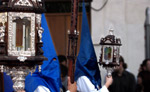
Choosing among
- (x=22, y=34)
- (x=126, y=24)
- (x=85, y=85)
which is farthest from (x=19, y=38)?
(x=126, y=24)

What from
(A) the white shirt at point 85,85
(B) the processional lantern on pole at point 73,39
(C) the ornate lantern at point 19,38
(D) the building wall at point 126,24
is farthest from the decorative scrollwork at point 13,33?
(D) the building wall at point 126,24

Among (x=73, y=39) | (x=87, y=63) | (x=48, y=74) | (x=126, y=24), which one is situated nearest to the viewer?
(x=48, y=74)

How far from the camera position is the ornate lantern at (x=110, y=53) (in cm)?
627

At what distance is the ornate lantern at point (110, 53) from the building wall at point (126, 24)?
2.96 m

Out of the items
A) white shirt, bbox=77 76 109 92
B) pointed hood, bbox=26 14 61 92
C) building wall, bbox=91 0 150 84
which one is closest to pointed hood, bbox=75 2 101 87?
white shirt, bbox=77 76 109 92

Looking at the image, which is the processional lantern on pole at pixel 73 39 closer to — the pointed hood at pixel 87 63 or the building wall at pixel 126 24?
the pointed hood at pixel 87 63

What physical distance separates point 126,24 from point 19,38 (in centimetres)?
556

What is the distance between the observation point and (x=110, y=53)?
20.7 feet

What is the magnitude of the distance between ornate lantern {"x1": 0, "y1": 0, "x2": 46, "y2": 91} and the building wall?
492cm

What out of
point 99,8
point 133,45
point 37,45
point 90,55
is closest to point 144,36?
point 133,45

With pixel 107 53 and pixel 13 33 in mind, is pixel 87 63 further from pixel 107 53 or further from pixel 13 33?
pixel 13 33

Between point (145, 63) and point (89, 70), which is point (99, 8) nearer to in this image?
point (145, 63)

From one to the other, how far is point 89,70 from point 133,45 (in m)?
3.29

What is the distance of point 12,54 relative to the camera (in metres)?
4.35
